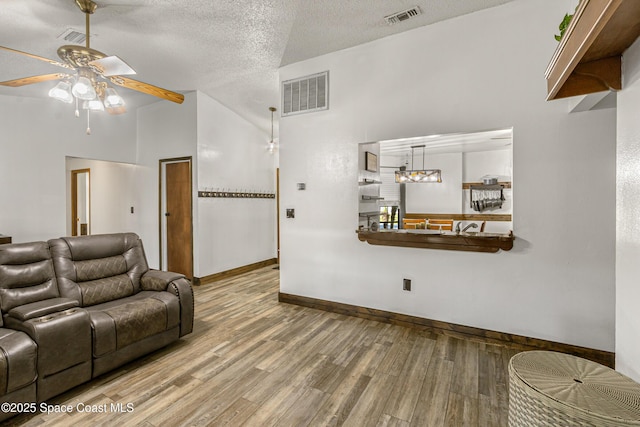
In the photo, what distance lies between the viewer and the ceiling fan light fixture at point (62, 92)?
8.04ft

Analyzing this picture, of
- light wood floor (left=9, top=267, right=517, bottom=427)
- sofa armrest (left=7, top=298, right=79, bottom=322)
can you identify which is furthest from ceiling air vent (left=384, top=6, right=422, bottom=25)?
sofa armrest (left=7, top=298, right=79, bottom=322)

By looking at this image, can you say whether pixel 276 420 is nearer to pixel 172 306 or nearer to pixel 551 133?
pixel 172 306

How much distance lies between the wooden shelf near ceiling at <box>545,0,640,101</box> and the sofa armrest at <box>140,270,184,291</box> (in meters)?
3.29

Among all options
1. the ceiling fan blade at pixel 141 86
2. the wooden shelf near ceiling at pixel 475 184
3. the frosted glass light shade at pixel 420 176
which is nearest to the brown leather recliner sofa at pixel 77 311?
the ceiling fan blade at pixel 141 86

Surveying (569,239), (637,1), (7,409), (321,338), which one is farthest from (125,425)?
(569,239)

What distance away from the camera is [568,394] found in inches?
48.1

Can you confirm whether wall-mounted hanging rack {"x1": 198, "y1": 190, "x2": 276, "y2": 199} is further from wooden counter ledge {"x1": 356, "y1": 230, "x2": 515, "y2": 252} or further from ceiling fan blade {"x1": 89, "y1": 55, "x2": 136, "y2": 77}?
wooden counter ledge {"x1": 356, "y1": 230, "x2": 515, "y2": 252}

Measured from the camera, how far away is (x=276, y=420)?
6.20ft

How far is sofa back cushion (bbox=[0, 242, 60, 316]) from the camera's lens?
7.50 ft

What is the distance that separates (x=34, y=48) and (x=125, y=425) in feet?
12.6

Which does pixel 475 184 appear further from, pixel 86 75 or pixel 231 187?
pixel 86 75

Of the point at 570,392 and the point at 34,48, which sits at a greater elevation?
the point at 34,48

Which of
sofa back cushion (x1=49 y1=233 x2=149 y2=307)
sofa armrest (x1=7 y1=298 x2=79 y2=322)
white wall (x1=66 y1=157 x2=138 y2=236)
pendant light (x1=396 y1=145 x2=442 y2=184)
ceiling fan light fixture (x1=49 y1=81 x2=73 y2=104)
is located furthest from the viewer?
white wall (x1=66 y1=157 x2=138 y2=236)

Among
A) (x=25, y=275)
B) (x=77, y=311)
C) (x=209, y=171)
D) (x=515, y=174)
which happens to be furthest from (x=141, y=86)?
(x=515, y=174)
